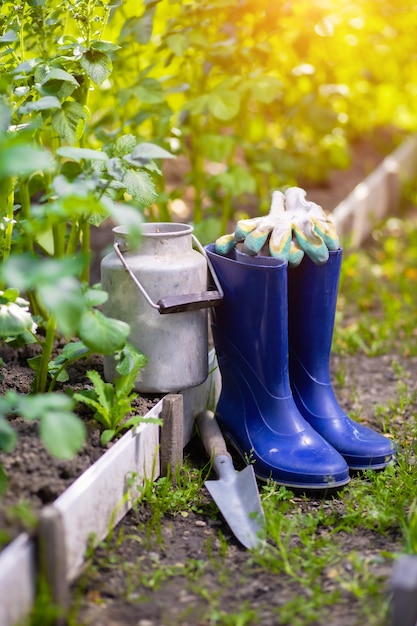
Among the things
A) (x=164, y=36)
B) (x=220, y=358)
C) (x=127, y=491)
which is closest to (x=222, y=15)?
(x=164, y=36)

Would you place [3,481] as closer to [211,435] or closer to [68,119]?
[211,435]

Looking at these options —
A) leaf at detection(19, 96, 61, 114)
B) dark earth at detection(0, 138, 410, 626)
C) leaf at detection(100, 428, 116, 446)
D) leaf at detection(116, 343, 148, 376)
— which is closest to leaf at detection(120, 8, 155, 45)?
leaf at detection(19, 96, 61, 114)

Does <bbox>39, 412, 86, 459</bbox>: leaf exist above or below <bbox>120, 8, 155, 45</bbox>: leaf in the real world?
below

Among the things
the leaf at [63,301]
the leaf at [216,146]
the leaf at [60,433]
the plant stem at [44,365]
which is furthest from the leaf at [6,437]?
the leaf at [216,146]

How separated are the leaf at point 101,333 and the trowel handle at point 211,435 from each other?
49 centimetres

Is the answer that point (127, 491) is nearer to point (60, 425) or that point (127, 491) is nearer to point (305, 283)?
point (60, 425)

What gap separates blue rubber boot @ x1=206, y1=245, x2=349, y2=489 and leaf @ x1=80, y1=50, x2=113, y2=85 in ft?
1.66

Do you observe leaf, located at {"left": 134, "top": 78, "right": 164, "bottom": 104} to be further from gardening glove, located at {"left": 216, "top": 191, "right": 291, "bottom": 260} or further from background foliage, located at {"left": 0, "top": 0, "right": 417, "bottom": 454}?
gardening glove, located at {"left": 216, "top": 191, "right": 291, "bottom": 260}

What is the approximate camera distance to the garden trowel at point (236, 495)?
165cm

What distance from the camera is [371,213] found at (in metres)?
4.48

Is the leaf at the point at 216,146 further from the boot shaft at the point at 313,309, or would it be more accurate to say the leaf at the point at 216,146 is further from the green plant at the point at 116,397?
the green plant at the point at 116,397

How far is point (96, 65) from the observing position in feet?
6.23

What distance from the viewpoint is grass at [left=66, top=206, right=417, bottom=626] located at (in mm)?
1405

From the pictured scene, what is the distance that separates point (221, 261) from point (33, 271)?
784 mm
